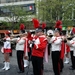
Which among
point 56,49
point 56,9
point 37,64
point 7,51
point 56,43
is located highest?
point 56,9

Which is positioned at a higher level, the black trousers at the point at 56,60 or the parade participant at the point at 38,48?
the parade participant at the point at 38,48

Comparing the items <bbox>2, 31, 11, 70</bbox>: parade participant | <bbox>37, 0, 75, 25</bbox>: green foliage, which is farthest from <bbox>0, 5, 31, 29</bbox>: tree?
<bbox>2, 31, 11, 70</bbox>: parade participant

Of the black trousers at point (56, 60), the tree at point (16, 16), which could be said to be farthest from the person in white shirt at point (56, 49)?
the tree at point (16, 16)

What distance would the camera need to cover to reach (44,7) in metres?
29.4

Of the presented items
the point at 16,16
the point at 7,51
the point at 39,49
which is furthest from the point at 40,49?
the point at 16,16

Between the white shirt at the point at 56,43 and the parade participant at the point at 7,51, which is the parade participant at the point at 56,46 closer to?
the white shirt at the point at 56,43

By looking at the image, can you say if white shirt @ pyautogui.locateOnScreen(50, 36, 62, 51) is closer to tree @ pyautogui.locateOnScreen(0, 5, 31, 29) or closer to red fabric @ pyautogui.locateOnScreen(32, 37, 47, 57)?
red fabric @ pyautogui.locateOnScreen(32, 37, 47, 57)

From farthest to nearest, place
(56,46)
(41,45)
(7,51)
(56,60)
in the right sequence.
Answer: (7,51), (56,46), (56,60), (41,45)

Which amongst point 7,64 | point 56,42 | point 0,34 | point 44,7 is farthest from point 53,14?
point 56,42

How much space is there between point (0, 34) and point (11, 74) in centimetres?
3288

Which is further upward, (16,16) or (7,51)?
(16,16)

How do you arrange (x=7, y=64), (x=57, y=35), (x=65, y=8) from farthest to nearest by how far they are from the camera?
(x=65, y=8) < (x=7, y=64) < (x=57, y=35)

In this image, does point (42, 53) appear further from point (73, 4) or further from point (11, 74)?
point (73, 4)

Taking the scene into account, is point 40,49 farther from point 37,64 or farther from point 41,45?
point 37,64
